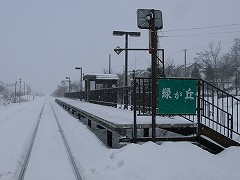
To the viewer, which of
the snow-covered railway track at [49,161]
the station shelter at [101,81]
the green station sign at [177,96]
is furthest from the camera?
the station shelter at [101,81]

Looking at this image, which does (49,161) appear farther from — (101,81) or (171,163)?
(101,81)

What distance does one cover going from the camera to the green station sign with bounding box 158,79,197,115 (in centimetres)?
858

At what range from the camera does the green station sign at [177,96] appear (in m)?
8.58

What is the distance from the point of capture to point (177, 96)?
8641 mm

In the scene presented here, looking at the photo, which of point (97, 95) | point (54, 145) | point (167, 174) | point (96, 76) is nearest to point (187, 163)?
point (167, 174)

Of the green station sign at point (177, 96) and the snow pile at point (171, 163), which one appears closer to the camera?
the snow pile at point (171, 163)

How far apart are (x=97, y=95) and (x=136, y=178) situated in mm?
20358

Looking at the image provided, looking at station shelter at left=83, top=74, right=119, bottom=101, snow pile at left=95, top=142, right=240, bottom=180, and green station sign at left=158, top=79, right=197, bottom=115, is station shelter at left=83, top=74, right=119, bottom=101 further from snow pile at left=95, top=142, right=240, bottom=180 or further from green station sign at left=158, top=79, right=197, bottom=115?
snow pile at left=95, top=142, right=240, bottom=180

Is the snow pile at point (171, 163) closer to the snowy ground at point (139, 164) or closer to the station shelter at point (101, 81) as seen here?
the snowy ground at point (139, 164)

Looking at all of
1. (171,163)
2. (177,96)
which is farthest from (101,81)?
(171,163)

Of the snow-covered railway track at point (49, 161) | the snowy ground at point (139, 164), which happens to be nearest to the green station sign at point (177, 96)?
the snowy ground at point (139, 164)

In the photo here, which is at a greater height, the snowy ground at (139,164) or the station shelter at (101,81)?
the station shelter at (101,81)

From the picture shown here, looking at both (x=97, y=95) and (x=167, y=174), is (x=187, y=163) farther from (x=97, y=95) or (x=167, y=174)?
(x=97, y=95)

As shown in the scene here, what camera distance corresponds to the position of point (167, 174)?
6.27m
